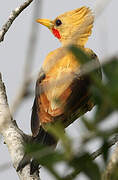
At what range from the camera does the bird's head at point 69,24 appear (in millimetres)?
6070

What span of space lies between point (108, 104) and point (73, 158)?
231 millimetres

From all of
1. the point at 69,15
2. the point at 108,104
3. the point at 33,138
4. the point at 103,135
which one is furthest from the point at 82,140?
the point at 69,15

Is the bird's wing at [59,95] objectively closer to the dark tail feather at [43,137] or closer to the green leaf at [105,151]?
the dark tail feather at [43,137]

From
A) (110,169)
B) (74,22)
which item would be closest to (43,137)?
(74,22)

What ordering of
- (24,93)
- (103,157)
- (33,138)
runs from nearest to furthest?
(24,93) < (103,157) < (33,138)

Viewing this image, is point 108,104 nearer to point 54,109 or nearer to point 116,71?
point 116,71

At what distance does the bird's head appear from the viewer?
6070mm

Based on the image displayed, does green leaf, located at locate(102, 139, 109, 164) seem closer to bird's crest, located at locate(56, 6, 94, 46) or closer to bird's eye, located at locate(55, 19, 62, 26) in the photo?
bird's crest, located at locate(56, 6, 94, 46)

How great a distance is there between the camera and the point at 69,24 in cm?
Result: 616

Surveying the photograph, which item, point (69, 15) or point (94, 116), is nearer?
point (94, 116)

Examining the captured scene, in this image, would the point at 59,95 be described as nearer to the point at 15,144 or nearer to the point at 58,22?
the point at 15,144

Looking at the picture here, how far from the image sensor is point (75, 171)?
1.78 metres

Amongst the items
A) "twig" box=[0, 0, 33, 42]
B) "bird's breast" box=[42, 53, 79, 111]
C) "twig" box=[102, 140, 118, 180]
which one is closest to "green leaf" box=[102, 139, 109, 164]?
"twig" box=[102, 140, 118, 180]

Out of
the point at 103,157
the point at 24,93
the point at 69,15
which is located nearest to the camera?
the point at 24,93
